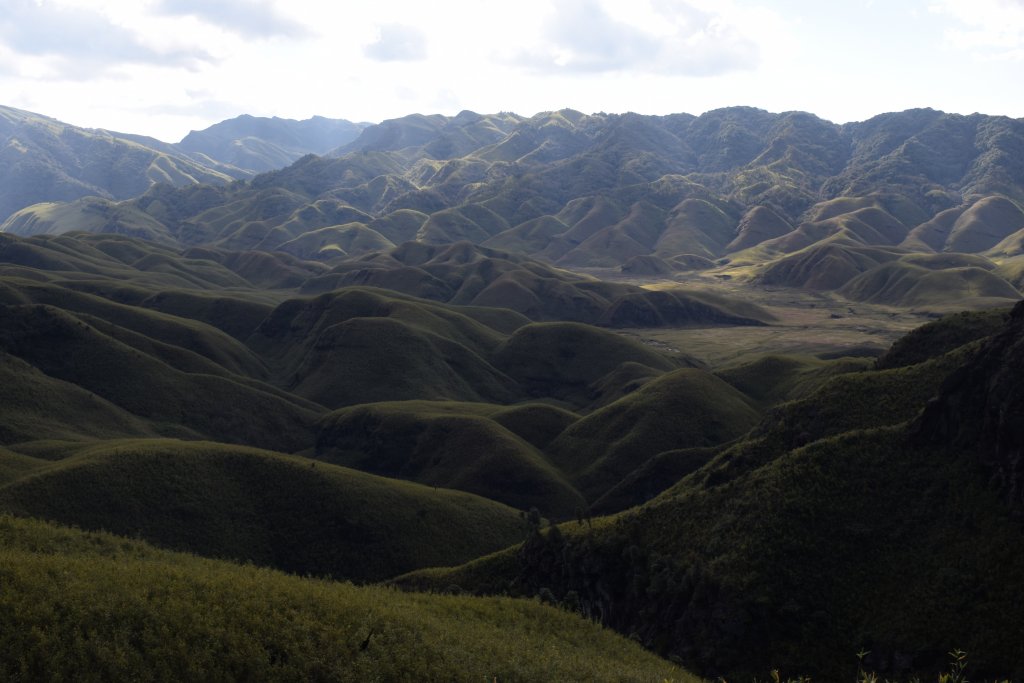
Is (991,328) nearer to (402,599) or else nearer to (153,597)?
(402,599)

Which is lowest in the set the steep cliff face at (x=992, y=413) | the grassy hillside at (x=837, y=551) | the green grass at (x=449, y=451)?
the green grass at (x=449, y=451)

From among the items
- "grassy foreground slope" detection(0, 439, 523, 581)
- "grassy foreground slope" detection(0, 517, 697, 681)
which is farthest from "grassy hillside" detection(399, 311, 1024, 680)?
"grassy foreground slope" detection(0, 439, 523, 581)

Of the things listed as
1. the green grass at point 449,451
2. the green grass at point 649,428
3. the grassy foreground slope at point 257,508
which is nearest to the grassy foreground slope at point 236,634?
the grassy foreground slope at point 257,508

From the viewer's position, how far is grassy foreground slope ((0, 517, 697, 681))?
32.9m

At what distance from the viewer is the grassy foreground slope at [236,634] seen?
32906 millimetres

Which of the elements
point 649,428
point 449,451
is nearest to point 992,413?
point 649,428

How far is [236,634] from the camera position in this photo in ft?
119

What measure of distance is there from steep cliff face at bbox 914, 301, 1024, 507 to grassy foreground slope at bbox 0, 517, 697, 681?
97.6 ft

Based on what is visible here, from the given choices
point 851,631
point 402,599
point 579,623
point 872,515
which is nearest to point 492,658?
point 402,599

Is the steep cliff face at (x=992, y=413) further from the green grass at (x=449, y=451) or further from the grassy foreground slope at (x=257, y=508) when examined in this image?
the green grass at (x=449, y=451)

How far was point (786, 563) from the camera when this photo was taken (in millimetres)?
58406

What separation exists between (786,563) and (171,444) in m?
83.5

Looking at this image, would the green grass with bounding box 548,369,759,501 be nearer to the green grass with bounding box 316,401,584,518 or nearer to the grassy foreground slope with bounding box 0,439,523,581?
the green grass with bounding box 316,401,584,518

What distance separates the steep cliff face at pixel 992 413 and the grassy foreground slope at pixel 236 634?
29.8 meters
